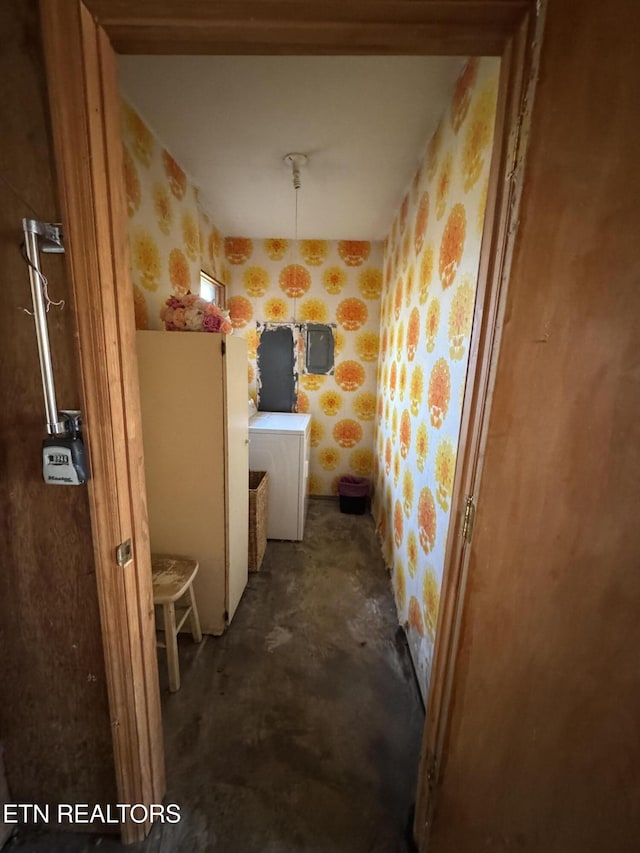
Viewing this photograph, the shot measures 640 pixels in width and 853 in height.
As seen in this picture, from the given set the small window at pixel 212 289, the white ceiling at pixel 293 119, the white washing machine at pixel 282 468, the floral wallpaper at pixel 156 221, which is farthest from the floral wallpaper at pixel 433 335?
the small window at pixel 212 289

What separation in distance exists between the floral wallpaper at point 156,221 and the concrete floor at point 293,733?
169cm

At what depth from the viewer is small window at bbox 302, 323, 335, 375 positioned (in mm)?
3164

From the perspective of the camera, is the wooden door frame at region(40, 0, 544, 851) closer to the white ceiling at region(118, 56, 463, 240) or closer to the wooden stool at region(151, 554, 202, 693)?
the wooden stool at region(151, 554, 202, 693)

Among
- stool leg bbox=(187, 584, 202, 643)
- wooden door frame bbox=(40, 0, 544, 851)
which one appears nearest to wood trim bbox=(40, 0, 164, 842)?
wooden door frame bbox=(40, 0, 544, 851)

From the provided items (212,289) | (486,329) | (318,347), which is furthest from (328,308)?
(486,329)

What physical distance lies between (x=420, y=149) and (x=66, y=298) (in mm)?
1873

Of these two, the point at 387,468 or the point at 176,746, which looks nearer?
the point at 176,746

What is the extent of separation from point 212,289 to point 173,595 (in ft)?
8.08

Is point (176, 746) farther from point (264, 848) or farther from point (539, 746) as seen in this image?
point (539, 746)

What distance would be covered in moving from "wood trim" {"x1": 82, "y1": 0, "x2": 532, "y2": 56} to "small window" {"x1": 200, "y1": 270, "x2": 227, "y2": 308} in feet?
6.42

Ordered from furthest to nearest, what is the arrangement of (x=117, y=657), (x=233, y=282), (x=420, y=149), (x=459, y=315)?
(x=233, y=282) < (x=420, y=149) < (x=459, y=315) < (x=117, y=657)

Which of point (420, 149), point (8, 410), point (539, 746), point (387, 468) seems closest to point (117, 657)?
point (8, 410)

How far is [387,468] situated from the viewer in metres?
2.51
